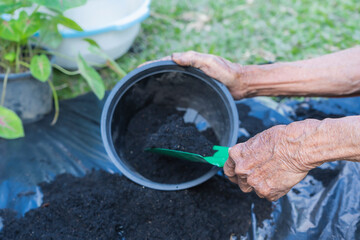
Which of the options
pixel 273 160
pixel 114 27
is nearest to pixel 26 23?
pixel 114 27

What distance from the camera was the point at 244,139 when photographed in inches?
53.5

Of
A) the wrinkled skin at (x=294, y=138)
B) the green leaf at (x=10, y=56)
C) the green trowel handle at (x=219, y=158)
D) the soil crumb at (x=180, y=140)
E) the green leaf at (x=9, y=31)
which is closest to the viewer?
the wrinkled skin at (x=294, y=138)

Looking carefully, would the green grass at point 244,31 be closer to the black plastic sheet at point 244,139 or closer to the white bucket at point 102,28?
the white bucket at point 102,28

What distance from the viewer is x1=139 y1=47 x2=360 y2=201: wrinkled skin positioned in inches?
36.4

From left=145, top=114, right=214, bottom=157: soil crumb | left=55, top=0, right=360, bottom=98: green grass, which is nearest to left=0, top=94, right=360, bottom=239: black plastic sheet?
left=145, top=114, right=214, bottom=157: soil crumb

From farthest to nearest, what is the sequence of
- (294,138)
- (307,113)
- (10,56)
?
(307,113)
(10,56)
(294,138)

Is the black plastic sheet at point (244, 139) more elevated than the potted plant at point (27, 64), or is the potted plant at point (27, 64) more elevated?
the potted plant at point (27, 64)

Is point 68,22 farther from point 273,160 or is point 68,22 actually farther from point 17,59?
point 273,160

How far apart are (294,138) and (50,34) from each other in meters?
1.29

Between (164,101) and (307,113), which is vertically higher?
(164,101)

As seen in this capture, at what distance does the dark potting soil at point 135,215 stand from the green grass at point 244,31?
3.24 feet

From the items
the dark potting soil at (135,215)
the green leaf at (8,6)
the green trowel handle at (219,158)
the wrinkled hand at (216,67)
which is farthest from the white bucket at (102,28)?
the green trowel handle at (219,158)

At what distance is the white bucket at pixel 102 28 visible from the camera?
74.3 inches

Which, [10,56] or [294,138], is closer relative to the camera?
[294,138]
